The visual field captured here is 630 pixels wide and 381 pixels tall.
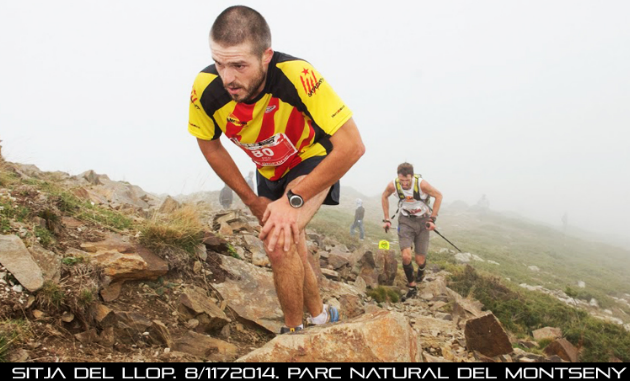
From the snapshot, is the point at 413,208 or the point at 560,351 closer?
the point at 560,351

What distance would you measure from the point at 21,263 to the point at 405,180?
7513 millimetres

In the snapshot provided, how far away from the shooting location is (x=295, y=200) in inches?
119

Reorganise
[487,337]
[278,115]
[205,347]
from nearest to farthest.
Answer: [278,115] → [205,347] → [487,337]

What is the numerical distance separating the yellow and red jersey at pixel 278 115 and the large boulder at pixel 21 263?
1.72 metres

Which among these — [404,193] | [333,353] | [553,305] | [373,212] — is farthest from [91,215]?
[373,212]

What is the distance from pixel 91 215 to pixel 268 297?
2.44m

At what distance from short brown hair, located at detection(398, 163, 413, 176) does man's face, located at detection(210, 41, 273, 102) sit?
20.8ft

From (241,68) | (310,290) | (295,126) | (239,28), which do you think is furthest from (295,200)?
(239,28)

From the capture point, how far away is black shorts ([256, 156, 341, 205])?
11.8 feet

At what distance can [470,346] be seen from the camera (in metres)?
4.25

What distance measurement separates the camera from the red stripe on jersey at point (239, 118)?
3.41m

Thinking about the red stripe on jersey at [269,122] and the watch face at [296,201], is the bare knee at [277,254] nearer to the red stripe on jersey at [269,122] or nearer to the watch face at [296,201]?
the watch face at [296,201]

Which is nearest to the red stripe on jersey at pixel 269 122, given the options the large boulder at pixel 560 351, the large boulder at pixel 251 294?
the large boulder at pixel 251 294

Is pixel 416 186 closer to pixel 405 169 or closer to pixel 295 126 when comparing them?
pixel 405 169
